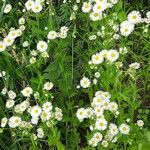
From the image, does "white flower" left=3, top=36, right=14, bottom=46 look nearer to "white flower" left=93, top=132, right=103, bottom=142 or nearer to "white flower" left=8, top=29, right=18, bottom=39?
"white flower" left=8, top=29, right=18, bottom=39

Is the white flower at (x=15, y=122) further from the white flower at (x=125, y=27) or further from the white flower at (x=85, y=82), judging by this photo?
the white flower at (x=125, y=27)

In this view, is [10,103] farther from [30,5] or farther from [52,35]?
[30,5]

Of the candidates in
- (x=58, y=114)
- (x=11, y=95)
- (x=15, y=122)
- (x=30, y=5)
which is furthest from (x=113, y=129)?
(x=30, y=5)

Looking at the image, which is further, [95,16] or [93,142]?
[95,16]

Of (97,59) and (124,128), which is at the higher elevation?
(97,59)

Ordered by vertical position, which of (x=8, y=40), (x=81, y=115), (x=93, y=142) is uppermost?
(x=8, y=40)

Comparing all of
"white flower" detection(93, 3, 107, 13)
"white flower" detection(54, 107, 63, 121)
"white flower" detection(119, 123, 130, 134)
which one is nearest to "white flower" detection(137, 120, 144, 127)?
"white flower" detection(119, 123, 130, 134)

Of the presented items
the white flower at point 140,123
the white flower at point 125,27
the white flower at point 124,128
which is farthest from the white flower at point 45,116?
the white flower at point 125,27
